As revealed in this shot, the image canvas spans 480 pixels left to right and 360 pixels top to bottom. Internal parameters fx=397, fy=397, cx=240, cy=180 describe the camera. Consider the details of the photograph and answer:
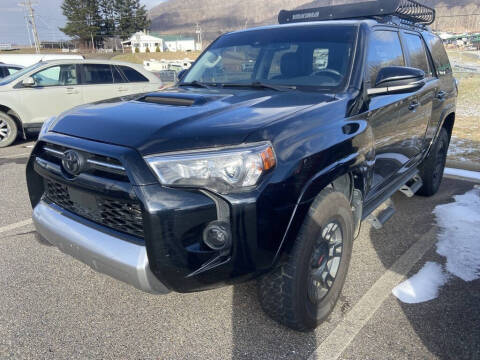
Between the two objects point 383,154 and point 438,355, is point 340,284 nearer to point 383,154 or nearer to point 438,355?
point 438,355

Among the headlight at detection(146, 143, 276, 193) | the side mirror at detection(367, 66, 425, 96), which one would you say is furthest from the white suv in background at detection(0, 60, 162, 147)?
the headlight at detection(146, 143, 276, 193)

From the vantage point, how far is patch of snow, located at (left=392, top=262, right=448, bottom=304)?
2.87 metres

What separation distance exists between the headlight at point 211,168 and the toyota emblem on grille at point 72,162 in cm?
50

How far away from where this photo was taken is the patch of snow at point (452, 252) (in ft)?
9.68

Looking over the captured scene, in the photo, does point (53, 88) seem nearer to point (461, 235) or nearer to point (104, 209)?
point (104, 209)

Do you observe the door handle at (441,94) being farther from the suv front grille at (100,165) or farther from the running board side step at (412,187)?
the suv front grille at (100,165)

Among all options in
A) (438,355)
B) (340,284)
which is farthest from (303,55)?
(438,355)

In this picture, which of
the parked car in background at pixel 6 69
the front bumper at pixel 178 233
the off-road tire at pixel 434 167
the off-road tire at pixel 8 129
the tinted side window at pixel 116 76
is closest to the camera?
the front bumper at pixel 178 233

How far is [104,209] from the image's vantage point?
2.21 m

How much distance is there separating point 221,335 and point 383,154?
6.20 feet

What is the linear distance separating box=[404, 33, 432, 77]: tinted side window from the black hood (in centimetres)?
174

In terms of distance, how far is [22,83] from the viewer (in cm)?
812

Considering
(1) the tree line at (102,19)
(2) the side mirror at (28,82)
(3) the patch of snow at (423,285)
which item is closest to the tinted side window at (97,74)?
(2) the side mirror at (28,82)

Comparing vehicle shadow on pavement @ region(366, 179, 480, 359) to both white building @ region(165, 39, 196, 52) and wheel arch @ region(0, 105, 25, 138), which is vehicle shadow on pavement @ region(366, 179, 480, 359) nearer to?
wheel arch @ region(0, 105, 25, 138)
